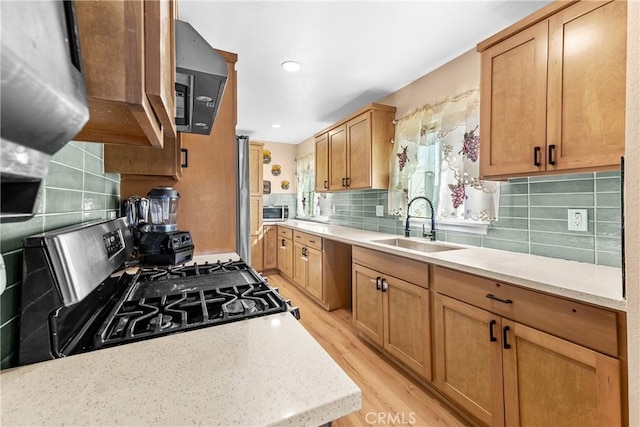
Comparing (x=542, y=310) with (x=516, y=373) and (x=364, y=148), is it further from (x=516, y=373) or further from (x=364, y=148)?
(x=364, y=148)

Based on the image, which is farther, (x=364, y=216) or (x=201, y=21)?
(x=364, y=216)

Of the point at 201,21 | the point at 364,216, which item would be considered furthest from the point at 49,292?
the point at 364,216

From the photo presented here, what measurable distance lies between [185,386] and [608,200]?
1895mm

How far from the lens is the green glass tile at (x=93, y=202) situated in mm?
997

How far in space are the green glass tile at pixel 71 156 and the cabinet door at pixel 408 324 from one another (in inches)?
69.9

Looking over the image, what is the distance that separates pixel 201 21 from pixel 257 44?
15.9 inches

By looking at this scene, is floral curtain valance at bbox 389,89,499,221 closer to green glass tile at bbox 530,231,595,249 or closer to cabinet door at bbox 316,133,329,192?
green glass tile at bbox 530,231,595,249

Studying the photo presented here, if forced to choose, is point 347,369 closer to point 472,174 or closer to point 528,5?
point 472,174

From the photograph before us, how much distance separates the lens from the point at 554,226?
155 cm

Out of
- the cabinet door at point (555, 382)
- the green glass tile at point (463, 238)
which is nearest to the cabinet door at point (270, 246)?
→ the green glass tile at point (463, 238)

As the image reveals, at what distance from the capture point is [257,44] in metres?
2.01

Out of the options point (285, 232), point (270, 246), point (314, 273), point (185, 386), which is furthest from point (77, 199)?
point (270, 246)

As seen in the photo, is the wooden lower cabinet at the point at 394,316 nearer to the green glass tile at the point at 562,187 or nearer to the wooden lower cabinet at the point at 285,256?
the green glass tile at the point at 562,187

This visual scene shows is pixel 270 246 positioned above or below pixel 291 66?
below
